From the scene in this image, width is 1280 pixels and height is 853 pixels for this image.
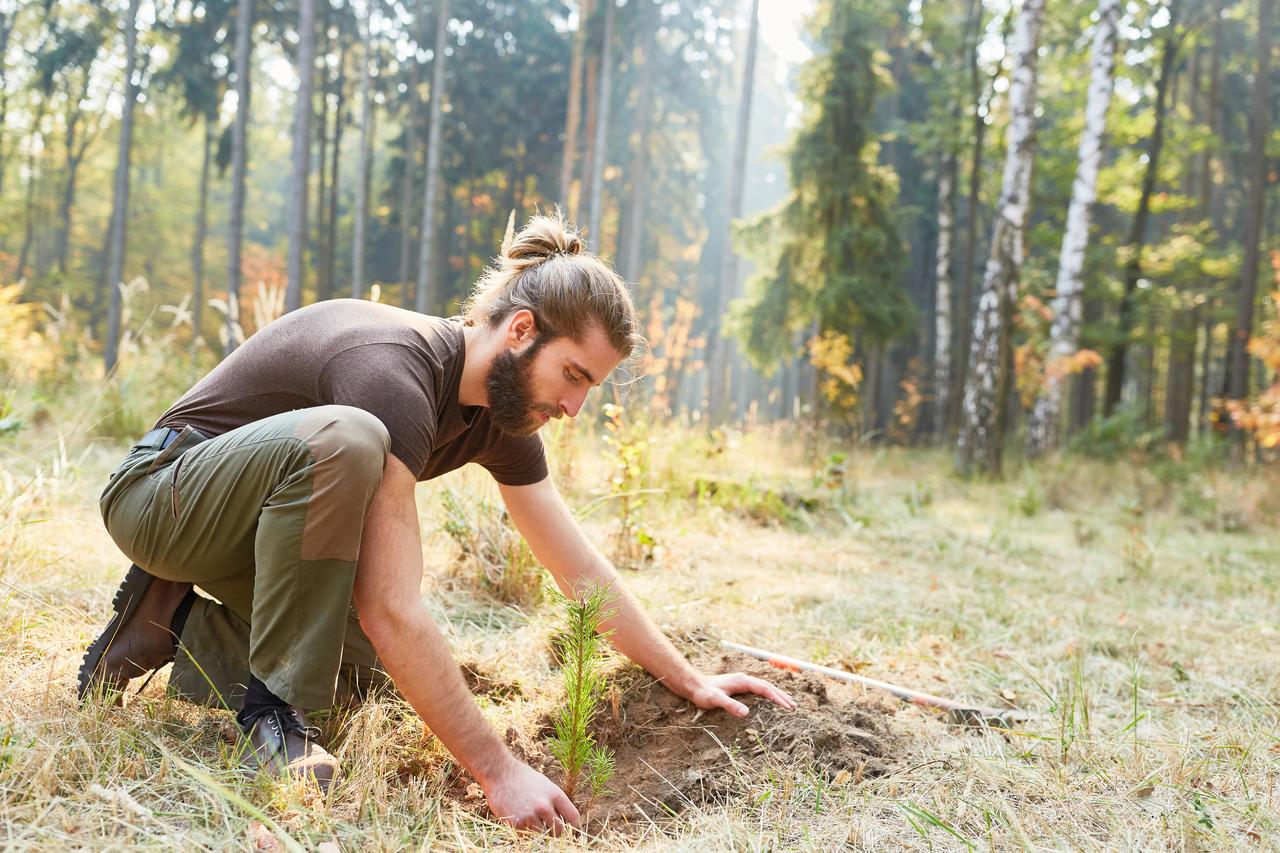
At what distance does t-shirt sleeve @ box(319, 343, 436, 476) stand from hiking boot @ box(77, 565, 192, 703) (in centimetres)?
76

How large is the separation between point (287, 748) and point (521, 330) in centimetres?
105

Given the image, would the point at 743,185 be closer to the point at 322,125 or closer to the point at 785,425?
the point at 785,425

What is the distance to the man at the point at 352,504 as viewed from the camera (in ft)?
5.18

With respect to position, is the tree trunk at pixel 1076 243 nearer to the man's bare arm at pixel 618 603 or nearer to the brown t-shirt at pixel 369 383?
the man's bare arm at pixel 618 603

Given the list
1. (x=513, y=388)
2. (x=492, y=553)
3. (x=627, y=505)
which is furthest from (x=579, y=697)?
(x=627, y=505)

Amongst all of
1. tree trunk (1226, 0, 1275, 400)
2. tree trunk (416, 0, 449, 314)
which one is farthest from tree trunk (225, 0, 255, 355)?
tree trunk (1226, 0, 1275, 400)

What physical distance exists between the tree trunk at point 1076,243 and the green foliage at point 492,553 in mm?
7978

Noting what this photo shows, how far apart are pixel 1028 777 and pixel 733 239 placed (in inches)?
493

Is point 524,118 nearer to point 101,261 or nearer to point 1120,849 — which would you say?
point 101,261

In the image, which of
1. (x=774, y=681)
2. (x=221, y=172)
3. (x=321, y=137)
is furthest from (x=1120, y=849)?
(x=321, y=137)

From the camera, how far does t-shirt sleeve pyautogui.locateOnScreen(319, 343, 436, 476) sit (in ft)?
5.45

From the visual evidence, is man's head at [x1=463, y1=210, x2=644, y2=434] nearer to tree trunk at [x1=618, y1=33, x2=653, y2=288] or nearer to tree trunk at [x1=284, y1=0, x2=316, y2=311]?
tree trunk at [x1=284, y1=0, x2=316, y2=311]

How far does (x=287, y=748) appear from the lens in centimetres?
163

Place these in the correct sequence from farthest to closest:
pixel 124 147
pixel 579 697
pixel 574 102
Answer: pixel 574 102, pixel 124 147, pixel 579 697
